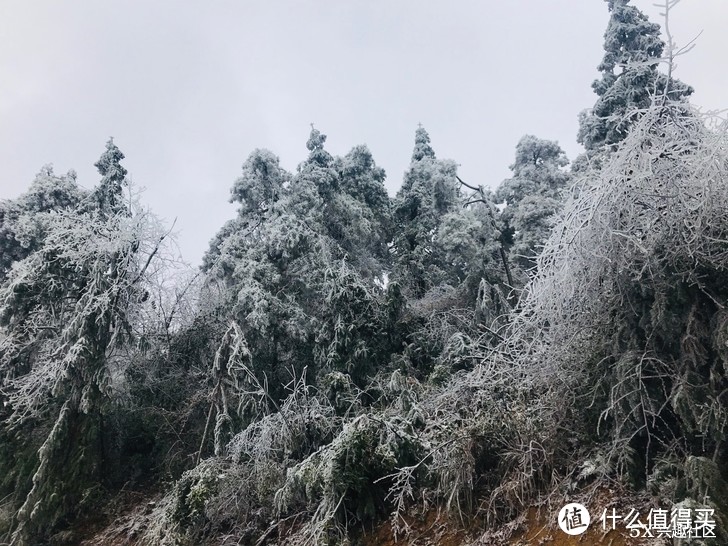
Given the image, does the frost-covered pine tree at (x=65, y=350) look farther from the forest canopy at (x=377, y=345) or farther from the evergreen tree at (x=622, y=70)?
the evergreen tree at (x=622, y=70)

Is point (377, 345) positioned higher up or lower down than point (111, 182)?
lower down

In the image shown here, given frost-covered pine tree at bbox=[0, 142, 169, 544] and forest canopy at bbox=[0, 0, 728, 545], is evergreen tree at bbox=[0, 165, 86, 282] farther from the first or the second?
frost-covered pine tree at bbox=[0, 142, 169, 544]

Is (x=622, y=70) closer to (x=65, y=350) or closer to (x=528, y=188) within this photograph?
(x=528, y=188)

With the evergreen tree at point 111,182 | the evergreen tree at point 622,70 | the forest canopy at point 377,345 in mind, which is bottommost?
the forest canopy at point 377,345

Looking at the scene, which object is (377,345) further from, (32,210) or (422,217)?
(32,210)

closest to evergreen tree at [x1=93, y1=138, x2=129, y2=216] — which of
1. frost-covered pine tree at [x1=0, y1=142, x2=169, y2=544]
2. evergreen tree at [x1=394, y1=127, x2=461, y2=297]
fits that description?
frost-covered pine tree at [x1=0, y1=142, x2=169, y2=544]

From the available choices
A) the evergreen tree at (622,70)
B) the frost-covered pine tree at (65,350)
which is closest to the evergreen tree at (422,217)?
the evergreen tree at (622,70)

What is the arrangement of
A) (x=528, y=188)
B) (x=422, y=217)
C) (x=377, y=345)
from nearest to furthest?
1. (x=377, y=345)
2. (x=528, y=188)
3. (x=422, y=217)

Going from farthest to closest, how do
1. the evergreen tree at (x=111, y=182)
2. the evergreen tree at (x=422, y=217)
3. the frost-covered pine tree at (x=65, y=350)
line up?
the evergreen tree at (x=422, y=217)
the evergreen tree at (x=111, y=182)
the frost-covered pine tree at (x=65, y=350)

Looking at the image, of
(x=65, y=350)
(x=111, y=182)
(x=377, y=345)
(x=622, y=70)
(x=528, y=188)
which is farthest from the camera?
(x=528, y=188)

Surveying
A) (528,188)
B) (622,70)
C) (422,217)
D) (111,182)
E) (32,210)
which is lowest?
(528,188)

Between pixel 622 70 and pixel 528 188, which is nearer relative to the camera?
pixel 622 70

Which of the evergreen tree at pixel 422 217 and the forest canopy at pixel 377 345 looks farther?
the evergreen tree at pixel 422 217

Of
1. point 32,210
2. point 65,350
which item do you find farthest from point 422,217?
point 32,210
